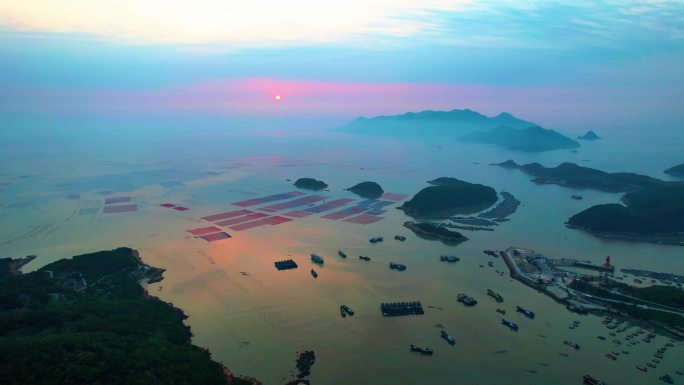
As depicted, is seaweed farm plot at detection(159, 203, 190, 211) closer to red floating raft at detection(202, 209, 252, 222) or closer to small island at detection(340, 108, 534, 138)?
red floating raft at detection(202, 209, 252, 222)

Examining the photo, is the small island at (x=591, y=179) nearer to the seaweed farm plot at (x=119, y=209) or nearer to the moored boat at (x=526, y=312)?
the moored boat at (x=526, y=312)

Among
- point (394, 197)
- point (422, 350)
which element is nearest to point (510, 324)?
point (422, 350)

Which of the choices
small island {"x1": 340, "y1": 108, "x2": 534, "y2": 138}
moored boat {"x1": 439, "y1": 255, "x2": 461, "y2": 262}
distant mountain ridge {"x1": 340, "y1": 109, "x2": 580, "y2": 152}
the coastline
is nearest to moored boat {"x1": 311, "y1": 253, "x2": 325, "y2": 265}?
moored boat {"x1": 439, "y1": 255, "x2": 461, "y2": 262}

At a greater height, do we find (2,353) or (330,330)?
(2,353)

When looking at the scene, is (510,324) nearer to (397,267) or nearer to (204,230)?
(397,267)

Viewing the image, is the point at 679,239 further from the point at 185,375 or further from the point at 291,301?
the point at 185,375

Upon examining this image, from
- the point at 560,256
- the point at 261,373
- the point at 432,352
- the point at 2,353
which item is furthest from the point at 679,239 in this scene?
the point at 2,353

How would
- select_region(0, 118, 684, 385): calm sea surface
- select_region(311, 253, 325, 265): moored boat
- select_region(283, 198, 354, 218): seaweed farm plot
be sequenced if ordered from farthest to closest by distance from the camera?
select_region(283, 198, 354, 218): seaweed farm plot
select_region(311, 253, 325, 265): moored boat
select_region(0, 118, 684, 385): calm sea surface
